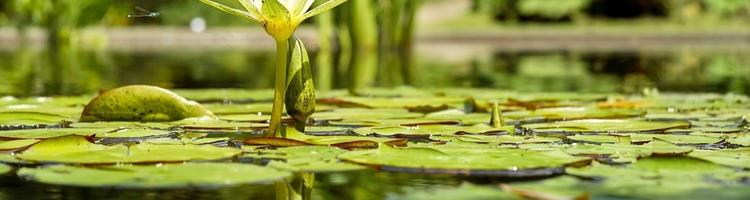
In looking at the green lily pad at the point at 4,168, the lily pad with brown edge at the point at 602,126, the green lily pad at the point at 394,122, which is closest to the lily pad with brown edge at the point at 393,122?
the green lily pad at the point at 394,122

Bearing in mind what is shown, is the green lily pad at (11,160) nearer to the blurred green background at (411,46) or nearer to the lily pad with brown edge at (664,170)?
the blurred green background at (411,46)

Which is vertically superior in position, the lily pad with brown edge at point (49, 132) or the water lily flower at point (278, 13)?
the water lily flower at point (278, 13)

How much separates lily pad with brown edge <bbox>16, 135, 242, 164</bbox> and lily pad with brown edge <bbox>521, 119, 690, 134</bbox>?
1.01m

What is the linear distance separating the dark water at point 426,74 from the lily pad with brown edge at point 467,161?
3371 mm

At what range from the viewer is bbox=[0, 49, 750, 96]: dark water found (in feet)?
21.9

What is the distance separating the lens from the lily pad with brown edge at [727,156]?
2582mm

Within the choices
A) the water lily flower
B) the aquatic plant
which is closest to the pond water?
the aquatic plant

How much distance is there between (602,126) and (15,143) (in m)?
1.52

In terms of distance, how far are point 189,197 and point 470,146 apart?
923mm

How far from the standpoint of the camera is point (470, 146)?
2.92 metres

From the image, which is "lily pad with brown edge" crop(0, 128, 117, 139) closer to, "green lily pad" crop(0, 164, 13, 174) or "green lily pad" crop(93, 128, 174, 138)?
"green lily pad" crop(93, 128, 174, 138)

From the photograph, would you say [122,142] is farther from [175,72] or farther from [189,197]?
[175,72]

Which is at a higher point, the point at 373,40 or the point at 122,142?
the point at 373,40

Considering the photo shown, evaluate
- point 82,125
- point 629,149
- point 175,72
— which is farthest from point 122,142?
point 175,72
